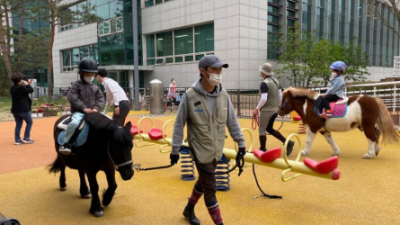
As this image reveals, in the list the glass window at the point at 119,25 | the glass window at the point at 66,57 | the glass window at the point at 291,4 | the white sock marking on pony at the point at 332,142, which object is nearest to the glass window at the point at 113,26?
the glass window at the point at 119,25

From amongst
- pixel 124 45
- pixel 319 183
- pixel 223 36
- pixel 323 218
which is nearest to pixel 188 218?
pixel 323 218

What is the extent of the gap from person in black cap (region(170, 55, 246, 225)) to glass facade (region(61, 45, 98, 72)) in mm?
30535

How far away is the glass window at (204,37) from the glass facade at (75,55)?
12.1 m

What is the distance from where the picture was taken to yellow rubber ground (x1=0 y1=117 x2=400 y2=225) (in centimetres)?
385

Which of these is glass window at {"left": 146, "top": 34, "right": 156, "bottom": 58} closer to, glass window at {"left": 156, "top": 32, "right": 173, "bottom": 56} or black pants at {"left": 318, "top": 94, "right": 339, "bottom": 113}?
glass window at {"left": 156, "top": 32, "right": 173, "bottom": 56}

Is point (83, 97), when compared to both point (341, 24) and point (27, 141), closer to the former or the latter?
point (27, 141)

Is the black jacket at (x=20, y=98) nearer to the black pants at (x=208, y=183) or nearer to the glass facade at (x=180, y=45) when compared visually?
the black pants at (x=208, y=183)

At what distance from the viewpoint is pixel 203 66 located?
10.7 ft

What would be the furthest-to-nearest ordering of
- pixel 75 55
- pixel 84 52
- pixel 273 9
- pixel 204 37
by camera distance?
pixel 75 55
pixel 84 52
pixel 273 9
pixel 204 37

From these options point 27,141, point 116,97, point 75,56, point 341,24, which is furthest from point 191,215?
point 75,56

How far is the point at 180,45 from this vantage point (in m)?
25.8

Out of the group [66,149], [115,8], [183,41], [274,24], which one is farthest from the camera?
[115,8]

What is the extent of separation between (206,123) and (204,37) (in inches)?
864

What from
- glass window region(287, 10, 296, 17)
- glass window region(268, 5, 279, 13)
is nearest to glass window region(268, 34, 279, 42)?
glass window region(268, 5, 279, 13)
